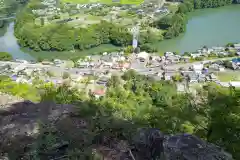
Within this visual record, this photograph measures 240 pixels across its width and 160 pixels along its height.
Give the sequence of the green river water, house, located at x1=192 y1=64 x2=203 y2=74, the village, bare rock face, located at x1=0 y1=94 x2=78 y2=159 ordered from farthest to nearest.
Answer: the green river water, house, located at x1=192 y1=64 x2=203 y2=74, the village, bare rock face, located at x1=0 y1=94 x2=78 y2=159

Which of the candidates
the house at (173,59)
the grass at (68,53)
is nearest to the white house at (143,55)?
the house at (173,59)

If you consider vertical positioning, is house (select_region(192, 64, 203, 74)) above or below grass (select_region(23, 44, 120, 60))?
above

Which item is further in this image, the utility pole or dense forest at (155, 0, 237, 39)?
dense forest at (155, 0, 237, 39)

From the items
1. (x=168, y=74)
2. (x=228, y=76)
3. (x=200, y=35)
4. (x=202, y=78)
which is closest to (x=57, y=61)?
(x=168, y=74)

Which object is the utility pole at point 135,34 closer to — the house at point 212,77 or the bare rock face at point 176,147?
the house at point 212,77

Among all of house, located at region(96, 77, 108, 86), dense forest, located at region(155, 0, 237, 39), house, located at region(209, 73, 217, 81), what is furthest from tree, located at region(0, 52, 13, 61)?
house, located at region(209, 73, 217, 81)

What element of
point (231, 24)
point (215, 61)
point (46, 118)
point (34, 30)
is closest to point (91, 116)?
point (46, 118)

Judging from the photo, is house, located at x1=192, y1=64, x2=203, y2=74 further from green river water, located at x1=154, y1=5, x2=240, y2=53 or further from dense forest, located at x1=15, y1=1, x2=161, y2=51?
Result: dense forest, located at x1=15, y1=1, x2=161, y2=51
